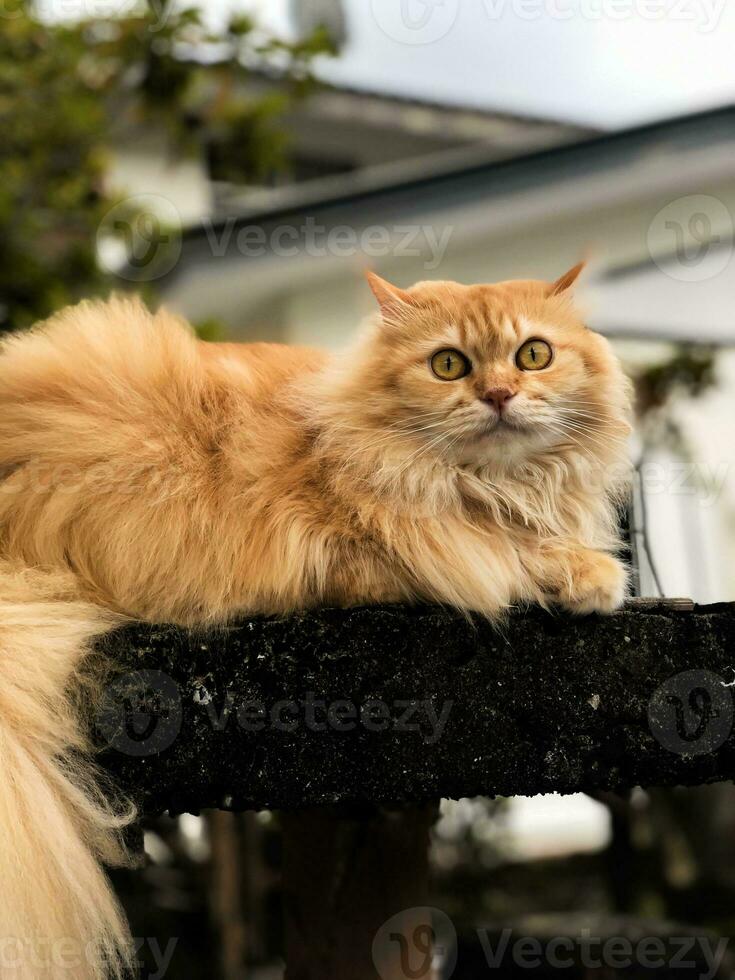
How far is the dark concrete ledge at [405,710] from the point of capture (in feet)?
4.03

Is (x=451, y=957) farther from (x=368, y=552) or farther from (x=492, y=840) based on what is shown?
(x=368, y=552)

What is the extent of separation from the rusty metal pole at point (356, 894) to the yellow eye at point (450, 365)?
0.73 m

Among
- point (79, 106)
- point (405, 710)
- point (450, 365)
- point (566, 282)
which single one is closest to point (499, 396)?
point (450, 365)

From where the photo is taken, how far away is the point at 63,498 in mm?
1394

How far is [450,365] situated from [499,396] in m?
0.12

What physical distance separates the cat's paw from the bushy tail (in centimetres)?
63

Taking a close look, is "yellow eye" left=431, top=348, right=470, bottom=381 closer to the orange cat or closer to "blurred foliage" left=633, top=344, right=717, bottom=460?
the orange cat

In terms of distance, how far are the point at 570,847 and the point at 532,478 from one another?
3222mm

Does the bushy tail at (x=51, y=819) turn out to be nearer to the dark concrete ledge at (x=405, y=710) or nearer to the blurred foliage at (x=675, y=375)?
the dark concrete ledge at (x=405, y=710)

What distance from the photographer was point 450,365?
141cm

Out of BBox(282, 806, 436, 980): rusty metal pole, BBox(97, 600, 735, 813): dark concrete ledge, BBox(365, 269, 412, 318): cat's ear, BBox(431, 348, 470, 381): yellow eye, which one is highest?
BBox(365, 269, 412, 318): cat's ear

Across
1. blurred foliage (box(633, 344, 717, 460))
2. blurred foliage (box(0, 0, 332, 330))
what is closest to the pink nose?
blurred foliage (box(633, 344, 717, 460))

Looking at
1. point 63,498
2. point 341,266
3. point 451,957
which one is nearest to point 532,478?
point 63,498

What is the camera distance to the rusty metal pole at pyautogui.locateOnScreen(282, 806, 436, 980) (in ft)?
5.24
